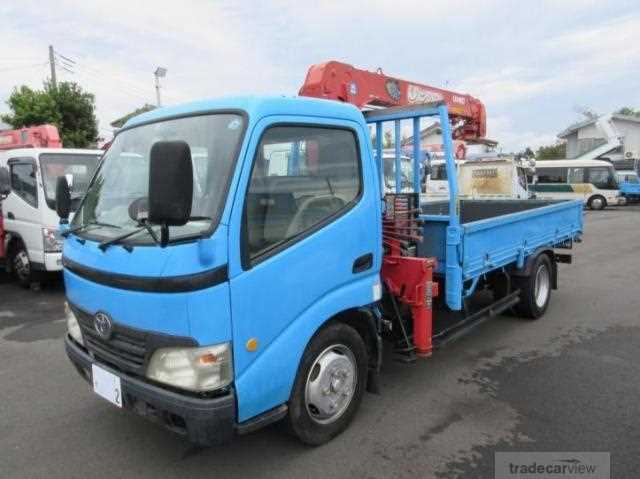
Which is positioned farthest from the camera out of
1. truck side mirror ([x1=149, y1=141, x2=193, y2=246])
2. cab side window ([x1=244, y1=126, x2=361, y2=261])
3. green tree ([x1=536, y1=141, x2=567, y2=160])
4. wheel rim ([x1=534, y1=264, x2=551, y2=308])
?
green tree ([x1=536, y1=141, x2=567, y2=160])

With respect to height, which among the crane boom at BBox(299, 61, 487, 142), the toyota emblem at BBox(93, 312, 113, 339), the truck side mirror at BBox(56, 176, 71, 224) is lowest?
the toyota emblem at BBox(93, 312, 113, 339)

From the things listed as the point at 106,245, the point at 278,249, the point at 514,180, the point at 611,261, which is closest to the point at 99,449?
the point at 106,245

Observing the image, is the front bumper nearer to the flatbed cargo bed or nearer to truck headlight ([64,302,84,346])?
truck headlight ([64,302,84,346])

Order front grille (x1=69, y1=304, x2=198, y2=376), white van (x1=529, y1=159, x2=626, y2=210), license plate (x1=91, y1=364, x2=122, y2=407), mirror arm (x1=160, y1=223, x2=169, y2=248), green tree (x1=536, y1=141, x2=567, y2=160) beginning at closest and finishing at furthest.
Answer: mirror arm (x1=160, y1=223, x2=169, y2=248)
front grille (x1=69, y1=304, x2=198, y2=376)
license plate (x1=91, y1=364, x2=122, y2=407)
white van (x1=529, y1=159, x2=626, y2=210)
green tree (x1=536, y1=141, x2=567, y2=160)

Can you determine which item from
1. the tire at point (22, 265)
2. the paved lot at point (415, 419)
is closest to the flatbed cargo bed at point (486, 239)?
the paved lot at point (415, 419)

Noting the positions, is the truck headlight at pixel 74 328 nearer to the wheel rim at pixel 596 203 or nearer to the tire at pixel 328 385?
the tire at pixel 328 385

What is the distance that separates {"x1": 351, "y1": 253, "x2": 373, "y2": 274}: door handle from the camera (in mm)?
3106

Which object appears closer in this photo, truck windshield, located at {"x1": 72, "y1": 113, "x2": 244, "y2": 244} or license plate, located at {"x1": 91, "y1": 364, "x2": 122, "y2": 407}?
truck windshield, located at {"x1": 72, "y1": 113, "x2": 244, "y2": 244}

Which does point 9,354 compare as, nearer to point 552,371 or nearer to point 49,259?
point 49,259

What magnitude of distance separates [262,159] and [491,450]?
222cm

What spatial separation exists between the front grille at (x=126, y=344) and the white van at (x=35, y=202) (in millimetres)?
4289

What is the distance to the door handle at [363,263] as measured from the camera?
311 centimetres

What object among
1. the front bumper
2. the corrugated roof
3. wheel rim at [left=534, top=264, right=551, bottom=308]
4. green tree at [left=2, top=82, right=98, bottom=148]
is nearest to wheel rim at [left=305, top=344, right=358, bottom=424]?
the front bumper

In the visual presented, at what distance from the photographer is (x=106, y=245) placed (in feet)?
8.63
